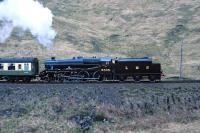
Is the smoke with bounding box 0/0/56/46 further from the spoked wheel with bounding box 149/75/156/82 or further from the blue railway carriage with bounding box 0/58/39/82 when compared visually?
the spoked wheel with bounding box 149/75/156/82

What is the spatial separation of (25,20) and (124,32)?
1999cm

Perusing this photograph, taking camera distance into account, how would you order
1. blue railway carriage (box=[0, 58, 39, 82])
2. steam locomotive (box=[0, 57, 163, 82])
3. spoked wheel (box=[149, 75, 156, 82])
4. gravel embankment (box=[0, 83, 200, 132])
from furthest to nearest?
blue railway carriage (box=[0, 58, 39, 82])
steam locomotive (box=[0, 57, 163, 82])
spoked wheel (box=[149, 75, 156, 82])
gravel embankment (box=[0, 83, 200, 132])

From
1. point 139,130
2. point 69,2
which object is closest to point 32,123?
point 139,130

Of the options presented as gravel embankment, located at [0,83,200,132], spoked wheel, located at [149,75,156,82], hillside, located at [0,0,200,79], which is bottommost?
gravel embankment, located at [0,83,200,132]

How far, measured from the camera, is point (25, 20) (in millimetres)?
80188

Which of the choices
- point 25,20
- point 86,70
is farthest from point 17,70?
point 25,20

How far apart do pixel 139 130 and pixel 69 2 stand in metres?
81.7

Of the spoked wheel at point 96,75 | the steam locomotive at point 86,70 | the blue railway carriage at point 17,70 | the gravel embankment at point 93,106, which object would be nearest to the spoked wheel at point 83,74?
the steam locomotive at point 86,70

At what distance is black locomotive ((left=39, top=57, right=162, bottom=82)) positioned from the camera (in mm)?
43906

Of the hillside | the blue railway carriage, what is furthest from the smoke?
the blue railway carriage

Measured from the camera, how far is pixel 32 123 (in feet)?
93.1

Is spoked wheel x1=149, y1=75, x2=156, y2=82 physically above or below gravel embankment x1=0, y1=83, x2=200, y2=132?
above

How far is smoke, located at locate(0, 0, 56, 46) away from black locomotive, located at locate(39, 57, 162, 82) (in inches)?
1218

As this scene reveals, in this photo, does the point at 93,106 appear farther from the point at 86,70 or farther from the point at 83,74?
the point at 83,74
